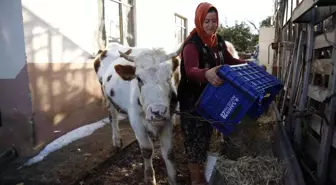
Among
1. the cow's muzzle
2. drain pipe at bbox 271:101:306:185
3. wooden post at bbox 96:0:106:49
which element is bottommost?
drain pipe at bbox 271:101:306:185

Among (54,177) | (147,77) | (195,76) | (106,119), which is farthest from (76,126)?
(195,76)

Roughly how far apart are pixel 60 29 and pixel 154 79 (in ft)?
9.45

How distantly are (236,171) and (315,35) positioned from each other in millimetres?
1679

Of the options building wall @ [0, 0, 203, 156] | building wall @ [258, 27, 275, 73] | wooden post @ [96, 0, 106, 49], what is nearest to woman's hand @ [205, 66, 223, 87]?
building wall @ [0, 0, 203, 156]

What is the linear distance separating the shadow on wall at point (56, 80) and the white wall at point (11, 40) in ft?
0.29

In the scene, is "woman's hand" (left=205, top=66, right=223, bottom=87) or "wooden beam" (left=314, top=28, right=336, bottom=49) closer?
"woman's hand" (left=205, top=66, right=223, bottom=87)

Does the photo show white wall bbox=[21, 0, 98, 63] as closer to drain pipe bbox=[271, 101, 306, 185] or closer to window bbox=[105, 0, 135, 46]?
window bbox=[105, 0, 135, 46]

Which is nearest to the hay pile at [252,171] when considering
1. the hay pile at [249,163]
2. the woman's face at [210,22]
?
the hay pile at [249,163]

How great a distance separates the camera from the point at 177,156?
13.9ft

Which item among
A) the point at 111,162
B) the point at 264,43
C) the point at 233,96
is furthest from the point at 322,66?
the point at 264,43

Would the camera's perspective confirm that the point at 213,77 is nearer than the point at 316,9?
Yes

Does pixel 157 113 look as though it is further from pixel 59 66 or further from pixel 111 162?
pixel 59 66

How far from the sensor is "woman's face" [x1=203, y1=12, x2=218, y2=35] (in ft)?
9.05

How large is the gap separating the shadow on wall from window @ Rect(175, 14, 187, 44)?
638cm
